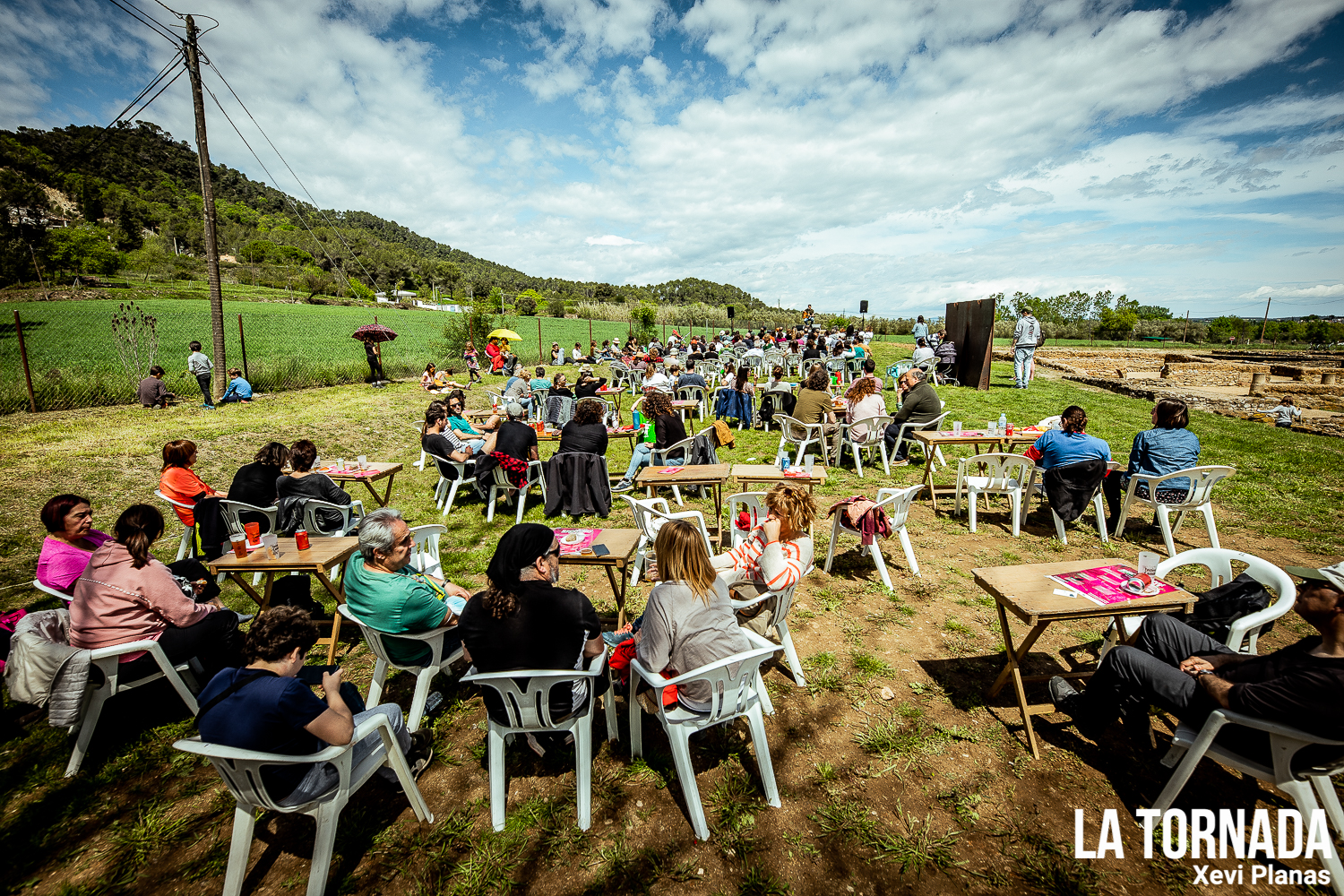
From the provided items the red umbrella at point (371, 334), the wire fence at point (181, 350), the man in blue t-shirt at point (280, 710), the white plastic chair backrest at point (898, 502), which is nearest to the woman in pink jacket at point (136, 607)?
the man in blue t-shirt at point (280, 710)

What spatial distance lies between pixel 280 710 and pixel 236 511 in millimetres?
3292

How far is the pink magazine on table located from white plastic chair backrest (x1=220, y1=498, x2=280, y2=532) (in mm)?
5651

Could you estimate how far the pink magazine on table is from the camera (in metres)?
2.54

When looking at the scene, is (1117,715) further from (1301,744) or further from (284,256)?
(284,256)

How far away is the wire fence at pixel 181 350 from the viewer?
9.84 meters

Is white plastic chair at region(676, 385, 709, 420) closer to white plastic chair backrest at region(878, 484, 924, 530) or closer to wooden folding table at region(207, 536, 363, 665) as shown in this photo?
white plastic chair backrest at region(878, 484, 924, 530)

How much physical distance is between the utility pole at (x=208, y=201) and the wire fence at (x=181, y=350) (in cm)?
40

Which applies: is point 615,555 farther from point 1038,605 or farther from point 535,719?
point 1038,605

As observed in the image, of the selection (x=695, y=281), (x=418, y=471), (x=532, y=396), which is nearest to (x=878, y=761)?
(x=418, y=471)

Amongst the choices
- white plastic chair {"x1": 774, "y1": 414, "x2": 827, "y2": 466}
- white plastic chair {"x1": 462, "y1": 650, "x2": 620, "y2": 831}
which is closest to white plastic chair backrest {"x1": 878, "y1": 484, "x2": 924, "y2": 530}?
white plastic chair {"x1": 774, "y1": 414, "x2": 827, "y2": 466}

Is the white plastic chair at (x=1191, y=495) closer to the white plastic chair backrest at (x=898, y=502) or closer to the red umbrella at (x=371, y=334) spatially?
the white plastic chair backrest at (x=898, y=502)

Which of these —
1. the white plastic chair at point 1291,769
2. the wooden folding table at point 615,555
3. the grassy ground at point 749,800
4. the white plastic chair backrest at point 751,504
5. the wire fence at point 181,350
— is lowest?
the grassy ground at point 749,800

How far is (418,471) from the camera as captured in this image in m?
7.78

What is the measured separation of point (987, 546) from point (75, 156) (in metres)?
62.2
